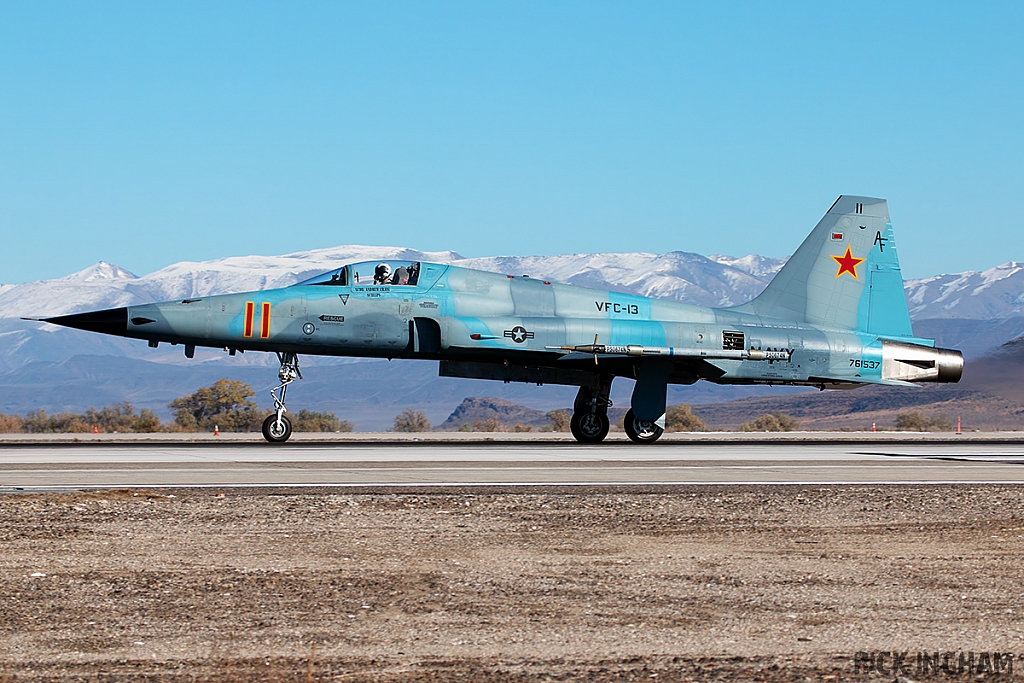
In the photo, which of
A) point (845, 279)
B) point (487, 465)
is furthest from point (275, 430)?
point (845, 279)

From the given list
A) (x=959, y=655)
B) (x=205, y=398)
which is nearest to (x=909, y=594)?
(x=959, y=655)

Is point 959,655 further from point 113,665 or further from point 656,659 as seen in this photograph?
point 113,665

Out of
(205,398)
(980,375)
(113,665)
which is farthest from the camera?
(205,398)

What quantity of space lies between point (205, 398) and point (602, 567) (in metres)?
42.8

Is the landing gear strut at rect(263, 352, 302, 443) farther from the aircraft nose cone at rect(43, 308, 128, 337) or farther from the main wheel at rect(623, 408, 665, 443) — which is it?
the main wheel at rect(623, 408, 665, 443)

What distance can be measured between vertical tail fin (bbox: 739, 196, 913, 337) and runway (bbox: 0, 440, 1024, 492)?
11.4ft

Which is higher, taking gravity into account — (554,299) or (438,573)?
(554,299)

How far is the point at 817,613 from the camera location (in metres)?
6.80

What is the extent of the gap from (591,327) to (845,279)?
611 centimetres

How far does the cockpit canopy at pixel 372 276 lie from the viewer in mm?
22594

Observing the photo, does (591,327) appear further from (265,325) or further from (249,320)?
(249,320)

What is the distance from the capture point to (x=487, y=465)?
17.0 metres

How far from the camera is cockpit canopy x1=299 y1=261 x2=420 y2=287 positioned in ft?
74.1

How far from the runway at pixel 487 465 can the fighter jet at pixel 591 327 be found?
1.54 metres
